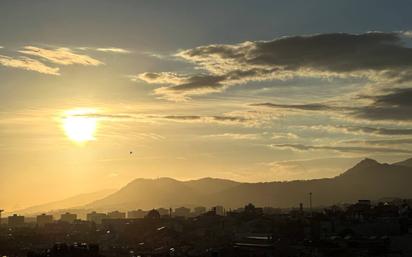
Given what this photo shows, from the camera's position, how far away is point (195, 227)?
298 ft

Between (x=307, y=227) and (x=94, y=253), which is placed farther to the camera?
(x=307, y=227)

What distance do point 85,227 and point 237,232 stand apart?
52.9 m

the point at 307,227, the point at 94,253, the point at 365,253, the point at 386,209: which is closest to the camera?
the point at 94,253

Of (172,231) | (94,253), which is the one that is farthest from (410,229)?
(94,253)

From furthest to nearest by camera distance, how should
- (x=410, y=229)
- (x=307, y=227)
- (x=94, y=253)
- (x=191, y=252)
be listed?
(x=307, y=227) < (x=410, y=229) < (x=191, y=252) < (x=94, y=253)

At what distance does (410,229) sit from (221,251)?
80.5 feet

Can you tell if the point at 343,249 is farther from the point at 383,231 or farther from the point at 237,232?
the point at 237,232

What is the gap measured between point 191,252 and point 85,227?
66209 millimetres

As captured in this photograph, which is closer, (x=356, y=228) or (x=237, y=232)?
(x=356, y=228)

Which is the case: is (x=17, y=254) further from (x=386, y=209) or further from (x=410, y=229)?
(x=386, y=209)

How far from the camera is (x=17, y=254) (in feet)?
203

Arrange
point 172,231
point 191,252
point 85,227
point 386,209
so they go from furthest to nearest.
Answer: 1. point 85,227
2. point 386,209
3. point 172,231
4. point 191,252

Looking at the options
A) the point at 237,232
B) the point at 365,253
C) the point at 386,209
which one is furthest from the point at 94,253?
the point at 386,209

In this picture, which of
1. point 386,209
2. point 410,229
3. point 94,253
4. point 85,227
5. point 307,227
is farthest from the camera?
point 85,227
